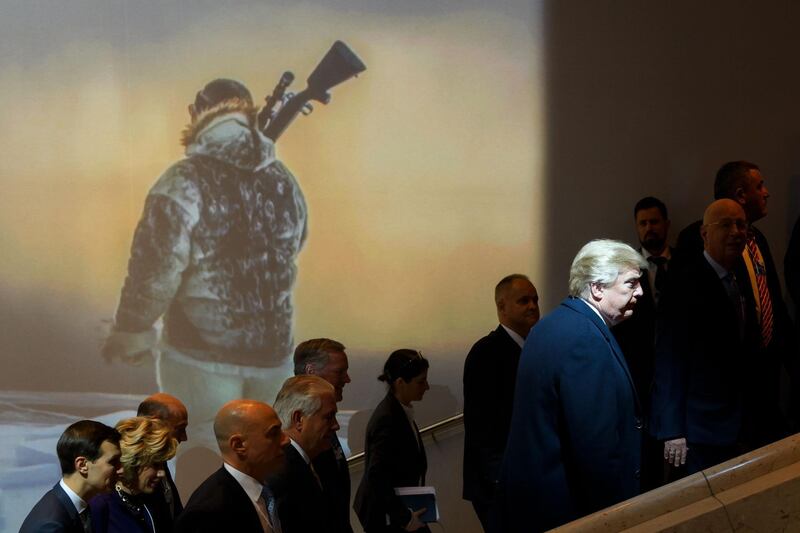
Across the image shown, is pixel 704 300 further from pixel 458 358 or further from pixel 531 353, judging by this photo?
pixel 458 358

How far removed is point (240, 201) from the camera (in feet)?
18.9

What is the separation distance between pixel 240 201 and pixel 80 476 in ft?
7.49

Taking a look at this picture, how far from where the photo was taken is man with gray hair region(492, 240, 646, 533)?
147 inches

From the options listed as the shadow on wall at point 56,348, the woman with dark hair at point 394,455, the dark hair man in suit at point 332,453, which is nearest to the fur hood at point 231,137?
the shadow on wall at point 56,348

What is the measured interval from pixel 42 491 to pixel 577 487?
8.31 ft

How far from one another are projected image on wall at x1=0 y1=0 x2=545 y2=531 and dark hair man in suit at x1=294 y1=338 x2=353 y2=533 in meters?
1.25


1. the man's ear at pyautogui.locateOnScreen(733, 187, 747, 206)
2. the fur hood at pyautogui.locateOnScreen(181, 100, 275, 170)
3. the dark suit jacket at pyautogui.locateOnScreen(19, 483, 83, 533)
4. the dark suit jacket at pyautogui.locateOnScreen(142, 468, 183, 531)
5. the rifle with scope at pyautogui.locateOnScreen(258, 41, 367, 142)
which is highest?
the rifle with scope at pyautogui.locateOnScreen(258, 41, 367, 142)

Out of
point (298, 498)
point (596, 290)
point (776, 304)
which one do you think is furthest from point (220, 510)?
point (776, 304)

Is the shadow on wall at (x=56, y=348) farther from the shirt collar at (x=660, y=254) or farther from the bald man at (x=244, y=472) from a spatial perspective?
the shirt collar at (x=660, y=254)

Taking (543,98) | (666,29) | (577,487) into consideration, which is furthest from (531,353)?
(666,29)

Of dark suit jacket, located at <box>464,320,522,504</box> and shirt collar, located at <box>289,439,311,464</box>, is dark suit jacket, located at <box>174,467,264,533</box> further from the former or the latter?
dark suit jacket, located at <box>464,320,522,504</box>

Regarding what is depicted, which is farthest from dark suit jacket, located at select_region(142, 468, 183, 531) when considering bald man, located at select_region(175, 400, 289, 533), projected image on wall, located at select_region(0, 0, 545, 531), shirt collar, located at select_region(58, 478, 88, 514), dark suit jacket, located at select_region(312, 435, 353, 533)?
projected image on wall, located at select_region(0, 0, 545, 531)

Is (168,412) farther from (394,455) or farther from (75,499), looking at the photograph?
(394,455)

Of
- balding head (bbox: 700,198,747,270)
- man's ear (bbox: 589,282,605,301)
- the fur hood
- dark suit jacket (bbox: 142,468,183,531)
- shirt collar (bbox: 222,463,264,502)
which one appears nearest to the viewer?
shirt collar (bbox: 222,463,264,502)
